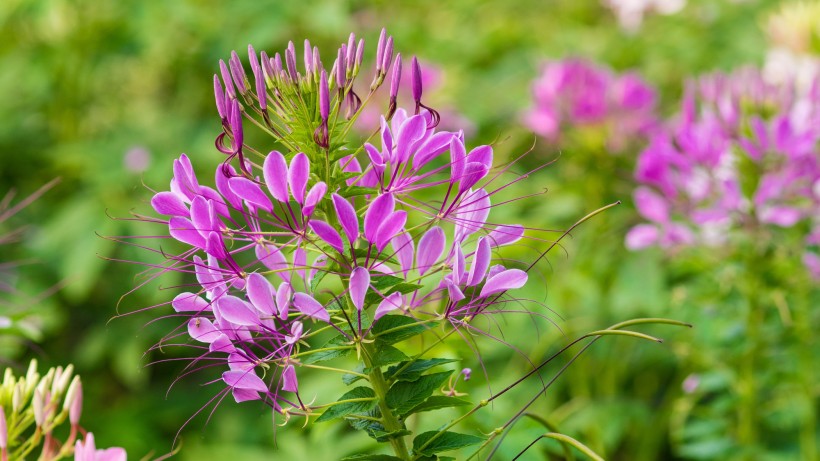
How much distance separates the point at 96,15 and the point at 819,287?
2.63m

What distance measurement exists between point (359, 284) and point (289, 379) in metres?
0.14

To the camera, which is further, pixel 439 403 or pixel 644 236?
pixel 644 236

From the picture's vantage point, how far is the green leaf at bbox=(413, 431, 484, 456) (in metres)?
0.91

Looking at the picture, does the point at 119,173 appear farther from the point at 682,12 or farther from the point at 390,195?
the point at 682,12

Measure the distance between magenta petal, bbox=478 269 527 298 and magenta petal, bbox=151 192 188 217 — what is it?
0.30 m

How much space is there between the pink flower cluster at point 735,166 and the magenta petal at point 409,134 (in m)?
1.20

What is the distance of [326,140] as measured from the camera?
87cm

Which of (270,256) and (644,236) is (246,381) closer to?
(270,256)

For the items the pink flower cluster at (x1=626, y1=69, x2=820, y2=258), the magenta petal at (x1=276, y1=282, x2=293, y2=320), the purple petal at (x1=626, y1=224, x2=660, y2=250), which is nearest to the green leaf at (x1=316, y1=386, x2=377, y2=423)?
the magenta petal at (x1=276, y1=282, x2=293, y2=320)

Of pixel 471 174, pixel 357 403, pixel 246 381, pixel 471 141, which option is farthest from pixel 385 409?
pixel 471 141

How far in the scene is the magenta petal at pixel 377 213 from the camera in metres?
0.83

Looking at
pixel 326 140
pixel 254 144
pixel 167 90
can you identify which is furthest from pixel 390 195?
pixel 167 90

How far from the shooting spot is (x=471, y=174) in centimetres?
88

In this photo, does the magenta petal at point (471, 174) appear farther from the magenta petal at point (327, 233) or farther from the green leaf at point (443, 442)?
the green leaf at point (443, 442)
